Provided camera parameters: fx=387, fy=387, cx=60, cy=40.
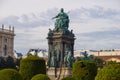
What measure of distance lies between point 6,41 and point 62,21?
65230 mm

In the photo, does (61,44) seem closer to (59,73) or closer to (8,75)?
(59,73)

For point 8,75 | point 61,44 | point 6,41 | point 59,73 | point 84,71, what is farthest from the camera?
point 6,41

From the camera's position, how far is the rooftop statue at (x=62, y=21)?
4959cm

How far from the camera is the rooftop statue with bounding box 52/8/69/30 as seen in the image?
4959 centimetres

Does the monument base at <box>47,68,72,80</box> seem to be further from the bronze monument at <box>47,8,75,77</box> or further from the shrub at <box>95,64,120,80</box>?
the shrub at <box>95,64,120,80</box>

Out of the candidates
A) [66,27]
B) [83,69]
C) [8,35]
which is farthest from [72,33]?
[8,35]

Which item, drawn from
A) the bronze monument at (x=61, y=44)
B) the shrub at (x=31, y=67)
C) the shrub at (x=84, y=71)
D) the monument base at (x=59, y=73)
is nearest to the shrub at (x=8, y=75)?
the shrub at (x=31, y=67)

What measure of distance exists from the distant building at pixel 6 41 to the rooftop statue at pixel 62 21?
61.4m

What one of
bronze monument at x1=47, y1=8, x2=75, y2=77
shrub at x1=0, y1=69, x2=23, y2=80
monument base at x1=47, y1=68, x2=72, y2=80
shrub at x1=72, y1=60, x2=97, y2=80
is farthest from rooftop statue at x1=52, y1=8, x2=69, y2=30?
shrub at x1=0, y1=69, x2=23, y2=80

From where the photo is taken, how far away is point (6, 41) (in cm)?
11294

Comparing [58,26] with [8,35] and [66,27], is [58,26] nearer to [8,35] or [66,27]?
[66,27]

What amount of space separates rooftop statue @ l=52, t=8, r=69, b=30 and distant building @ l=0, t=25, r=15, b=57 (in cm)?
6137

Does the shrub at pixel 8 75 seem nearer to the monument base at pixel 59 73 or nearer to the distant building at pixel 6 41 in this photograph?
the monument base at pixel 59 73

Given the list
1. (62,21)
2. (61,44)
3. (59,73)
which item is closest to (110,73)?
(59,73)
